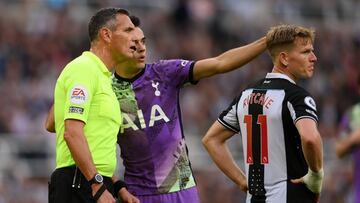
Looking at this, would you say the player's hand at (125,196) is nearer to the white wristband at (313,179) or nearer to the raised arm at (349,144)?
the white wristband at (313,179)

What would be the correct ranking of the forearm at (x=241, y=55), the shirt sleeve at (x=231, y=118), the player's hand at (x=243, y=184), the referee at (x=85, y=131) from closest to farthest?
the referee at (x=85, y=131)
the forearm at (x=241, y=55)
the shirt sleeve at (x=231, y=118)
the player's hand at (x=243, y=184)

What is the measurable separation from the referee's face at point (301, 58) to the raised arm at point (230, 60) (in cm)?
31

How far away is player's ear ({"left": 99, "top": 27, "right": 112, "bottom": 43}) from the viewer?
31.1ft

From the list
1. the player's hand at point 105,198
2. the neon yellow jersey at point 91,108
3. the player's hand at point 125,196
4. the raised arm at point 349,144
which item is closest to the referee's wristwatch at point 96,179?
the player's hand at point 105,198

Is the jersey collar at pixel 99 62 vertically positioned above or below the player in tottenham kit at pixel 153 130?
above

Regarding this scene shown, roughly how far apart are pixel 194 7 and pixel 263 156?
14.5 meters

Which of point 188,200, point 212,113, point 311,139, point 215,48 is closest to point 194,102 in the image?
point 212,113

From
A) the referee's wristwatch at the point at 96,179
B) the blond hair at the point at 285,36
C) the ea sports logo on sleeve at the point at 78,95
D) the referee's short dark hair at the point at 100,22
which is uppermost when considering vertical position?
the referee's short dark hair at the point at 100,22

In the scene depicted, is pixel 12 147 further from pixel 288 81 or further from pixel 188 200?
pixel 288 81

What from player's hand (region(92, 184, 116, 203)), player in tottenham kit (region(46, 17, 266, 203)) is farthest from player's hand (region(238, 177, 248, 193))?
player's hand (region(92, 184, 116, 203))

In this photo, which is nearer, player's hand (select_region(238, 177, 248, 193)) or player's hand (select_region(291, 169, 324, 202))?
player's hand (select_region(291, 169, 324, 202))

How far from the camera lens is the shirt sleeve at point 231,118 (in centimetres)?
991

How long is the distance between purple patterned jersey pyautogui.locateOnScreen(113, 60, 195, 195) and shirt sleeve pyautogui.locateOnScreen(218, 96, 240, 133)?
1.60 ft

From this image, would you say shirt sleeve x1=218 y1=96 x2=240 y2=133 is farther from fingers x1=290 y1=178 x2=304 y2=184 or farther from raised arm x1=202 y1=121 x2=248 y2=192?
fingers x1=290 y1=178 x2=304 y2=184
